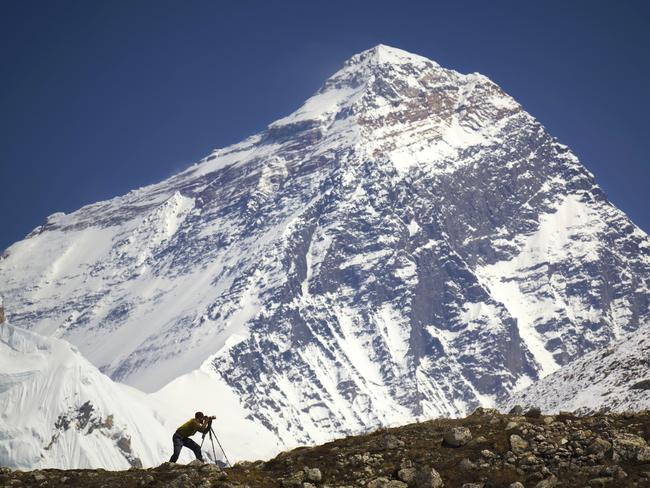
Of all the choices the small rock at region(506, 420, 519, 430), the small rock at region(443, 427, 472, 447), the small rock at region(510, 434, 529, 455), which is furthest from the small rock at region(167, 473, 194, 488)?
the small rock at region(506, 420, 519, 430)

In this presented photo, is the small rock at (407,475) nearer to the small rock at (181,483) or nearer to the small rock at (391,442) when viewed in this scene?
the small rock at (391,442)

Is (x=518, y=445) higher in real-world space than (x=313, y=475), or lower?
lower

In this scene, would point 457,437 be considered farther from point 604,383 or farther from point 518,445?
point 604,383

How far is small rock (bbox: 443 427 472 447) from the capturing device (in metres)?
43.6

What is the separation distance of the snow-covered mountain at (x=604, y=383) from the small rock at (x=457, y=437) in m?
28.5

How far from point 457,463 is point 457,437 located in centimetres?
227

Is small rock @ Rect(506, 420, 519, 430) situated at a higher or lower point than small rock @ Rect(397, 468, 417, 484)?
higher

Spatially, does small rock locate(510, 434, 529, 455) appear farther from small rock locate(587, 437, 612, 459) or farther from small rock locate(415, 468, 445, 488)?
small rock locate(415, 468, 445, 488)

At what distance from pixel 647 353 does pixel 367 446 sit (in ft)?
134

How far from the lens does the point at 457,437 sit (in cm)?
4366

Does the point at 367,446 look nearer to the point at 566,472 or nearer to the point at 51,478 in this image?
the point at 566,472

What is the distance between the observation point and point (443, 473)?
4081 centimetres

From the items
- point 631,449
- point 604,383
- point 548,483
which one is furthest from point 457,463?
point 604,383

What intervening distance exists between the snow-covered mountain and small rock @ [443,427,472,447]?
28.5 metres
